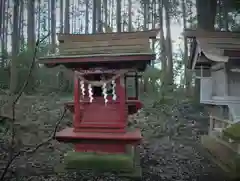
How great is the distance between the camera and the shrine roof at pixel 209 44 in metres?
7.68

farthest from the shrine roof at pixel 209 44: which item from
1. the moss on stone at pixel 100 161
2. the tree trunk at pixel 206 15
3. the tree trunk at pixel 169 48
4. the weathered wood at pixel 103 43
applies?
the tree trunk at pixel 169 48

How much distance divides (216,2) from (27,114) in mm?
10708

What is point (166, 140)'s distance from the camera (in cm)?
1119

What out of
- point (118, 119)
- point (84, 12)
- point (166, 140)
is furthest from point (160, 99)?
point (84, 12)

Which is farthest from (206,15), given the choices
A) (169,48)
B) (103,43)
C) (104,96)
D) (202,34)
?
(104,96)

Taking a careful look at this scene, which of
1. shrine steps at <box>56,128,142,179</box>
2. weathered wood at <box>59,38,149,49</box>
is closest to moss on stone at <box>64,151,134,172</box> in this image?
shrine steps at <box>56,128,142,179</box>

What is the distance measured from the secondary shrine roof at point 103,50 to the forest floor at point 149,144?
7.23ft

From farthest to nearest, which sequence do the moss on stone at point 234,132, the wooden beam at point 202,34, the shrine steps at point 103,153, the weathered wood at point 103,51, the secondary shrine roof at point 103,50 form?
the wooden beam at point 202,34 < the weathered wood at point 103,51 < the shrine steps at point 103,153 < the secondary shrine roof at point 103,50 < the moss on stone at point 234,132

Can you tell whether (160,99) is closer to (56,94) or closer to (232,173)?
(56,94)

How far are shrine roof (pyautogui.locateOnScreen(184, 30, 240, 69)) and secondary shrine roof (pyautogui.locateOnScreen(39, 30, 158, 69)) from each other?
1.49 m

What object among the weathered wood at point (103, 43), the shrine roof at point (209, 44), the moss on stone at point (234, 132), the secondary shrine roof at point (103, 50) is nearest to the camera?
the moss on stone at point (234, 132)

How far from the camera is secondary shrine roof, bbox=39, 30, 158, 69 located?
281 inches

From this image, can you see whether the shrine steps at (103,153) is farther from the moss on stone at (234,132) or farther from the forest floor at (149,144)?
the moss on stone at (234,132)

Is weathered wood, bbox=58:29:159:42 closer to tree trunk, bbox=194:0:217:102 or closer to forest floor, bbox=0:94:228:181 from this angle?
forest floor, bbox=0:94:228:181
